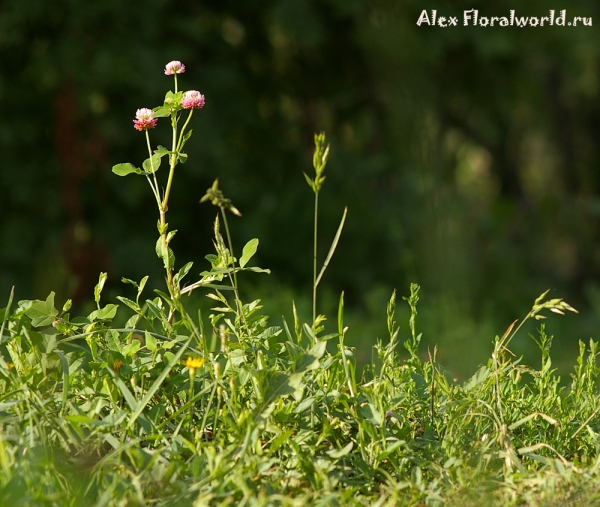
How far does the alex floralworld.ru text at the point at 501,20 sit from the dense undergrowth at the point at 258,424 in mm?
3891

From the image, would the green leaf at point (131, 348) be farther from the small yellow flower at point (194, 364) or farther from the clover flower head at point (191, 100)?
the clover flower head at point (191, 100)

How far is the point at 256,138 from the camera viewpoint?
6051mm

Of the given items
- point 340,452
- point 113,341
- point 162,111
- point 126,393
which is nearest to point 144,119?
point 162,111

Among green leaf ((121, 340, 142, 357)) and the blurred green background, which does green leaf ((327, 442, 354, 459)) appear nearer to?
green leaf ((121, 340, 142, 357))

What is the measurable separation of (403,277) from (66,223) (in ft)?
7.97

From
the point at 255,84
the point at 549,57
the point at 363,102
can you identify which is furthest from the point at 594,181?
the point at 255,84

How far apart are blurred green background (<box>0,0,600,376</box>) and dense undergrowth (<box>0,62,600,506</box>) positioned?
1983 millimetres

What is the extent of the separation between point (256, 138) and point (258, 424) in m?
4.70

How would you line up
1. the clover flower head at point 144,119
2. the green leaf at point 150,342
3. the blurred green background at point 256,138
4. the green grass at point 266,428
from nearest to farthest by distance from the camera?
the green grass at point 266,428, the green leaf at point 150,342, the clover flower head at point 144,119, the blurred green background at point 256,138

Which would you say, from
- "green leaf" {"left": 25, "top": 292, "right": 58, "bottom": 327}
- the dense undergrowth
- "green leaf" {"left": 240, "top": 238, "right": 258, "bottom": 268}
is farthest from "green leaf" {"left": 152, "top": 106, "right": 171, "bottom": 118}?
"green leaf" {"left": 25, "top": 292, "right": 58, "bottom": 327}

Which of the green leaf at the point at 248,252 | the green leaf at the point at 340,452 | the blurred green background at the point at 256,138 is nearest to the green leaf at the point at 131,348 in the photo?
the green leaf at the point at 248,252

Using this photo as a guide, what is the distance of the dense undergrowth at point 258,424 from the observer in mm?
1427

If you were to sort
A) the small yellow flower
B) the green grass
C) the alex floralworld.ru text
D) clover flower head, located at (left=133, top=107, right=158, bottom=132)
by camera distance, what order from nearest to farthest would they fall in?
the green grass → the small yellow flower → clover flower head, located at (left=133, top=107, right=158, bottom=132) → the alex floralworld.ru text

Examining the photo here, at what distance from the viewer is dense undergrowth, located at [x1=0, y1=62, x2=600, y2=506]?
143 cm
